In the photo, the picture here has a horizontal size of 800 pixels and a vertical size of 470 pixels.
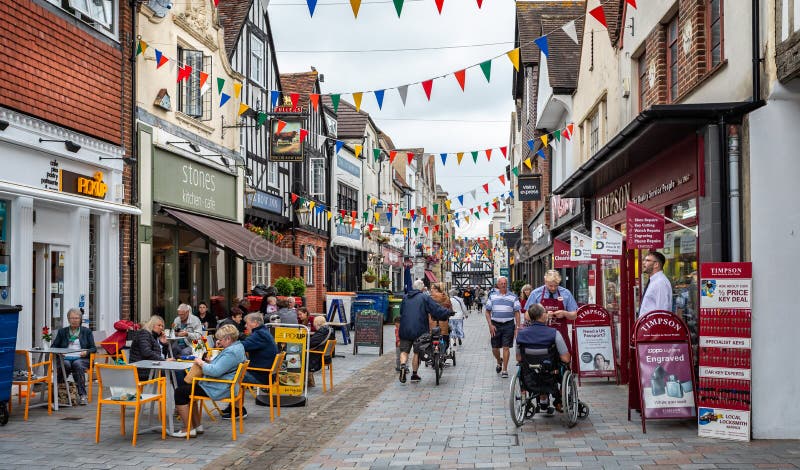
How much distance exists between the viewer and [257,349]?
9852mm

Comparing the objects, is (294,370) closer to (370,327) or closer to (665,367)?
(665,367)

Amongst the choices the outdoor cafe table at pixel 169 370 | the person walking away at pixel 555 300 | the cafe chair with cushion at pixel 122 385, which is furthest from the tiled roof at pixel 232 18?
the cafe chair with cushion at pixel 122 385

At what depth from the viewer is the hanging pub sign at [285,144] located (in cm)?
2283

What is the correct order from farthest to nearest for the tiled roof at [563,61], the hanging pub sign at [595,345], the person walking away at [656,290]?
the tiled roof at [563,61] → the hanging pub sign at [595,345] → the person walking away at [656,290]

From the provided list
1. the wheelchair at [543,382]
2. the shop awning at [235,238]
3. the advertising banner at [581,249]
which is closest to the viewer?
the wheelchair at [543,382]

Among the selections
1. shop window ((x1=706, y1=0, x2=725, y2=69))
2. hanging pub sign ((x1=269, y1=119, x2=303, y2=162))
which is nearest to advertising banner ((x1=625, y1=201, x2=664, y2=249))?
shop window ((x1=706, y1=0, x2=725, y2=69))

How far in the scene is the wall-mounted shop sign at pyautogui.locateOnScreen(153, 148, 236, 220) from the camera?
54.4ft

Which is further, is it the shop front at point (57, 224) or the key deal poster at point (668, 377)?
the shop front at point (57, 224)

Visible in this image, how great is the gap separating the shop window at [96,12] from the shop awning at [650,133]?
832 cm

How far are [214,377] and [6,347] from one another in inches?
90.6

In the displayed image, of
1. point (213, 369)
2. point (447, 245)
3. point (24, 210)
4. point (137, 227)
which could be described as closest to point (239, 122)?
point (137, 227)

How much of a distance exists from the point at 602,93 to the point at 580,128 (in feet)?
10.9

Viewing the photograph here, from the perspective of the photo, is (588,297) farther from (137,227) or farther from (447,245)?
(447,245)

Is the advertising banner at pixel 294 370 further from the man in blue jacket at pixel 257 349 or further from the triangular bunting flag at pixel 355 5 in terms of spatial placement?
the triangular bunting flag at pixel 355 5
